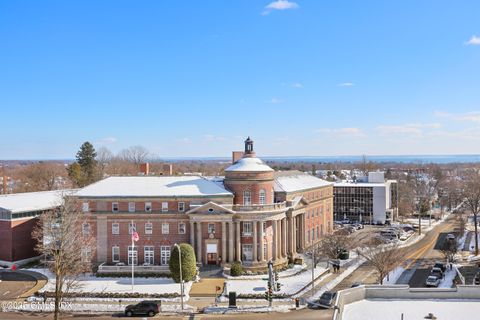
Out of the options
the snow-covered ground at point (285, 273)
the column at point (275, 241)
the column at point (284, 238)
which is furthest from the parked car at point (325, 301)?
the column at point (284, 238)

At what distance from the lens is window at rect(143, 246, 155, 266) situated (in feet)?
204

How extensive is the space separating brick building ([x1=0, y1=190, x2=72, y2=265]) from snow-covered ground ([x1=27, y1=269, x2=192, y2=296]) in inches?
413

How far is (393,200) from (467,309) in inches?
3736

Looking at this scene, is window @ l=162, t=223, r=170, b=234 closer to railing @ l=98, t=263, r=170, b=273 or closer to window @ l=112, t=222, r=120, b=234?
railing @ l=98, t=263, r=170, b=273

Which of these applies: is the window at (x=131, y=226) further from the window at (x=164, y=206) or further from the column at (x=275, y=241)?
the column at (x=275, y=241)

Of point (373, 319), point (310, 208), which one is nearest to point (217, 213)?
point (310, 208)

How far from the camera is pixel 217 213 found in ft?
200

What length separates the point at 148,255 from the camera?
62.3 meters

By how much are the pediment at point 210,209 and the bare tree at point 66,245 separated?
14208mm

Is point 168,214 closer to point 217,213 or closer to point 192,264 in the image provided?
point 217,213

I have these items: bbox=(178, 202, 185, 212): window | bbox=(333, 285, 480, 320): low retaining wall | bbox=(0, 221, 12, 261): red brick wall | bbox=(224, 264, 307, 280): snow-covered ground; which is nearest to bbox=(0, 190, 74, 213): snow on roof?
bbox=(0, 221, 12, 261): red brick wall

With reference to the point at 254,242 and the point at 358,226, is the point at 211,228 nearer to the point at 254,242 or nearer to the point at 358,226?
the point at 254,242

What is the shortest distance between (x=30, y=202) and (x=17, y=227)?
19.0ft

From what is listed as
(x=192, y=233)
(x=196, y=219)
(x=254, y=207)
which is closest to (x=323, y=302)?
(x=254, y=207)
